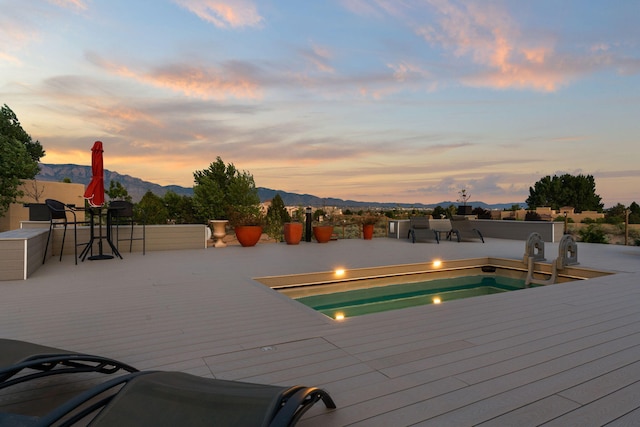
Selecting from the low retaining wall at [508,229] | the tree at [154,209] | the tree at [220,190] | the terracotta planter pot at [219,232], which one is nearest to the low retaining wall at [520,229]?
the low retaining wall at [508,229]

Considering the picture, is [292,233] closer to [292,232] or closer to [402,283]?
[292,232]

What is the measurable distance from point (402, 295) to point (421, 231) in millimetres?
4477

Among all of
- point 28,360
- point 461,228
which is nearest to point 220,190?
point 461,228

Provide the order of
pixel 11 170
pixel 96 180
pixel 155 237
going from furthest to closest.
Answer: pixel 11 170 → pixel 155 237 → pixel 96 180

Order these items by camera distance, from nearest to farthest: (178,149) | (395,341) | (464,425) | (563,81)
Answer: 1. (464,425)
2. (395,341)
3. (563,81)
4. (178,149)

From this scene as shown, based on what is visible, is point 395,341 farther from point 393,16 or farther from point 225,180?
point 225,180

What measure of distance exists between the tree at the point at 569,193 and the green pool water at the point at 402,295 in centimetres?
4362

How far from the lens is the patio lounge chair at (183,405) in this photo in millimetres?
1081

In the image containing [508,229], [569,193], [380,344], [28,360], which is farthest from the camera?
[569,193]

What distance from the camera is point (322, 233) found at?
924cm

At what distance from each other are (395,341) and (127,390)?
174 cm

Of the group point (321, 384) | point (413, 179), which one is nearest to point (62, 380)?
point (321, 384)

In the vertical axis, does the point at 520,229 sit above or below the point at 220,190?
below

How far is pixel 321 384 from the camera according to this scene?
73.5 inches
